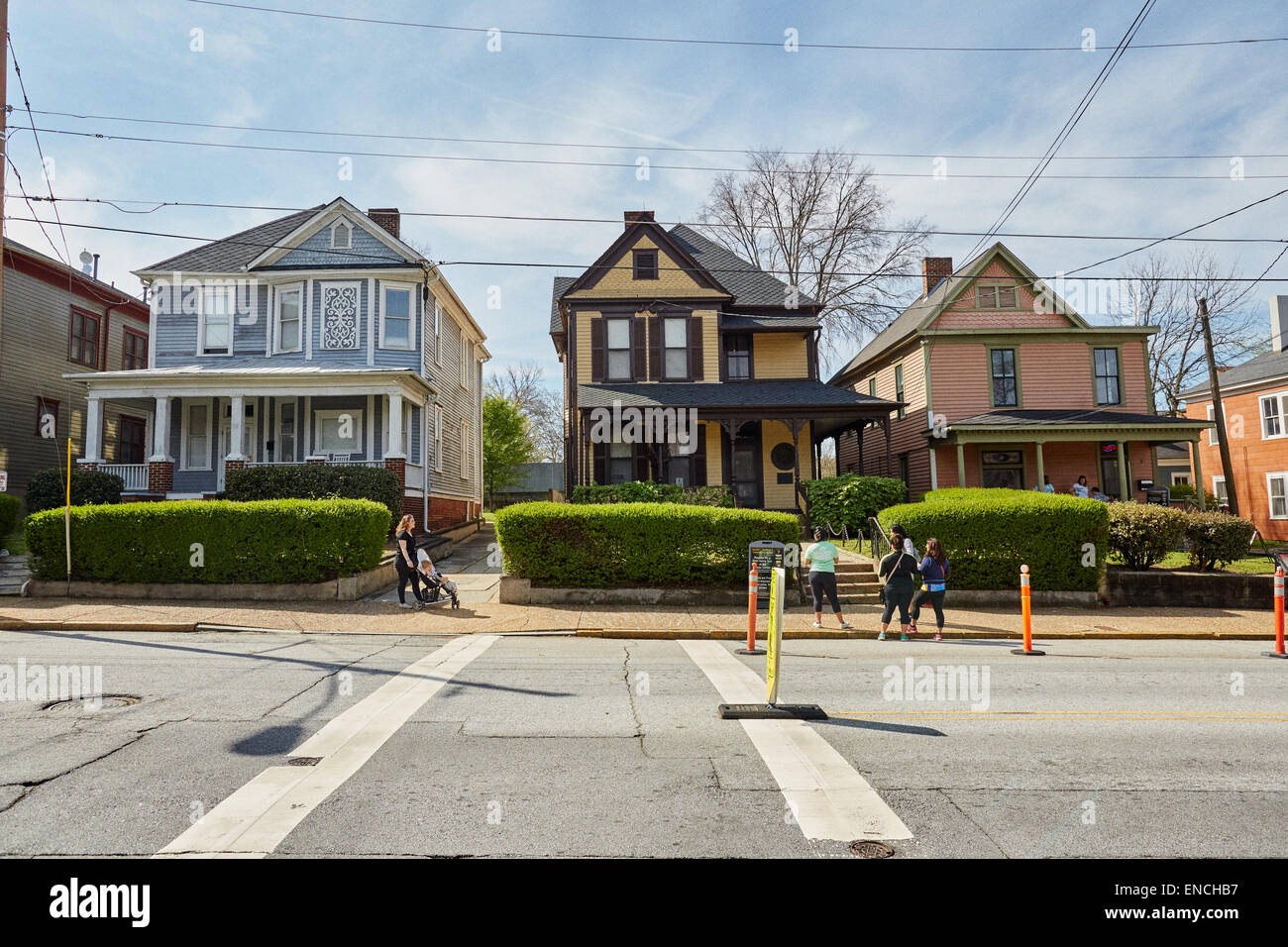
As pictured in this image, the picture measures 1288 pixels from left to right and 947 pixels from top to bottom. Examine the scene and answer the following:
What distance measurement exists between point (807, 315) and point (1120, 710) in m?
20.2

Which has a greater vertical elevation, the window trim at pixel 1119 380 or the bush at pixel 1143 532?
the window trim at pixel 1119 380

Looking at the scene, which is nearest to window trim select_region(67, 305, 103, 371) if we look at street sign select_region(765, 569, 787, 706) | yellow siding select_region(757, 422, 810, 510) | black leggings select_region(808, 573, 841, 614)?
yellow siding select_region(757, 422, 810, 510)

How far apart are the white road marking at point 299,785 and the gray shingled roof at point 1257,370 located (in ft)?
112

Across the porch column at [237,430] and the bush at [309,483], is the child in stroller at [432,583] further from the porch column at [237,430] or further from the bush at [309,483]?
the porch column at [237,430]

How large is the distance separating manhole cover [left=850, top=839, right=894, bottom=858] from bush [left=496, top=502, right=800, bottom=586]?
35.0 ft

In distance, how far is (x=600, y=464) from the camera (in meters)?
24.0

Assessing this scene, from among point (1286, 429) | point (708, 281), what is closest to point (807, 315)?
point (708, 281)

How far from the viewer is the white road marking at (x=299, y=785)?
12.3ft

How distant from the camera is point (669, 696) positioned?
24.5 ft

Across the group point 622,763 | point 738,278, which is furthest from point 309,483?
point 622,763

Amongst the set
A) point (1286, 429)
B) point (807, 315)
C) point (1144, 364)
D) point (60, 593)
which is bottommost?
point (60, 593)

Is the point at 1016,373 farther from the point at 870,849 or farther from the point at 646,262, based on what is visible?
the point at 870,849

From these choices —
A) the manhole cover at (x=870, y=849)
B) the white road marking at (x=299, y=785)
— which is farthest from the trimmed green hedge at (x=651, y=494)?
the manhole cover at (x=870, y=849)
